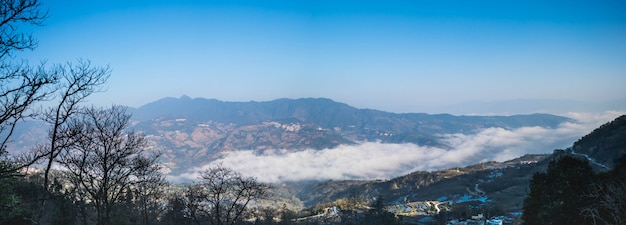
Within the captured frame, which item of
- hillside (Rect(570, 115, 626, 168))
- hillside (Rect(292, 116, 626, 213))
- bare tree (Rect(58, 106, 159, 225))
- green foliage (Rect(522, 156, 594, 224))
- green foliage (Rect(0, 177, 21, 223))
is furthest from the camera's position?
hillside (Rect(292, 116, 626, 213))

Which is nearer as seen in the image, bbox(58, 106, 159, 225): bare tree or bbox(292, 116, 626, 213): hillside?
bbox(58, 106, 159, 225): bare tree

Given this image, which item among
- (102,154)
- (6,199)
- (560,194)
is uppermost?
(102,154)

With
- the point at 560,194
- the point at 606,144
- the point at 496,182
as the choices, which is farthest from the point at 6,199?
the point at 496,182

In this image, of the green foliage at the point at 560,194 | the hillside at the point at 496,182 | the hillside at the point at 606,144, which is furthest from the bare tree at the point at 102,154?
the hillside at the point at 606,144

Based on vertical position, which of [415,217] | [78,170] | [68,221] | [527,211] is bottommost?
[415,217]

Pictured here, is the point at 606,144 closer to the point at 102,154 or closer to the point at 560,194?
the point at 560,194

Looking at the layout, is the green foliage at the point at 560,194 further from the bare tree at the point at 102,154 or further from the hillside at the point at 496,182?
the hillside at the point at 496,182

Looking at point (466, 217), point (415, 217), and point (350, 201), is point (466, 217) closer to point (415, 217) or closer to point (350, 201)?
point (415, 217)

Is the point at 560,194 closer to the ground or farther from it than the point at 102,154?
closer to the ground

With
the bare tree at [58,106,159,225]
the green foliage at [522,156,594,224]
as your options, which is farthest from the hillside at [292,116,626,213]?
the bare tree at [58,106,159,225]

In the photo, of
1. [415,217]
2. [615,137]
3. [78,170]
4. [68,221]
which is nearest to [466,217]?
[415,217]

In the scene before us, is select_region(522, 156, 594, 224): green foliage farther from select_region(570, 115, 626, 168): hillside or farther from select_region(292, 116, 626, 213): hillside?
select_region(570, 115, 626, 168): hillside
